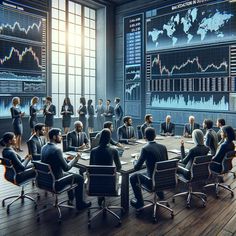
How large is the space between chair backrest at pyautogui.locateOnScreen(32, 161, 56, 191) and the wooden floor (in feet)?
1.63

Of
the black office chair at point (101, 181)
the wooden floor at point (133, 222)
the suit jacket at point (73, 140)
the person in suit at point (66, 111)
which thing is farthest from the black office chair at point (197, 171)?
the person in suit at point (66, 111)

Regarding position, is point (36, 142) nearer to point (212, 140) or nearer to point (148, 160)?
point (148, 160)

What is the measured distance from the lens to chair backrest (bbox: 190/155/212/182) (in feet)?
14.0

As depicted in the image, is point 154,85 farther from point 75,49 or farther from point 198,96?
point 75,49

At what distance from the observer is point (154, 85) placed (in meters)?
10.9

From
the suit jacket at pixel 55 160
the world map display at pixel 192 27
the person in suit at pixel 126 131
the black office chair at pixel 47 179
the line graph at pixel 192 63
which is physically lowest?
the black office chair at pixel 47 179

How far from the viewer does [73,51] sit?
11828mm

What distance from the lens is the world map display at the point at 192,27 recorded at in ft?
29.2

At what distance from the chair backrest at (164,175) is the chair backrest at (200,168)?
1.44 feet

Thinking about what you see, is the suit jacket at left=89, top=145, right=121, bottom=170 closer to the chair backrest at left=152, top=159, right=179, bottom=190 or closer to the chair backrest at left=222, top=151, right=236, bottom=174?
the chair backrest at left=152, top=159, right=179, bottom=190

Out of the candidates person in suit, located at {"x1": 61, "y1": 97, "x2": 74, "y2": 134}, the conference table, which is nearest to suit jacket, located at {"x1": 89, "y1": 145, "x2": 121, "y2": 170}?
the conference table

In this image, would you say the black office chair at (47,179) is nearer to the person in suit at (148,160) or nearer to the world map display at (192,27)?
the person in suit at (148,160)

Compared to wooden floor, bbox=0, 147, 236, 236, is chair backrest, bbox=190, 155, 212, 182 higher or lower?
higher

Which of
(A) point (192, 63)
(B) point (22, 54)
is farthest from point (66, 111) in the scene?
(A) point (192, 63)
